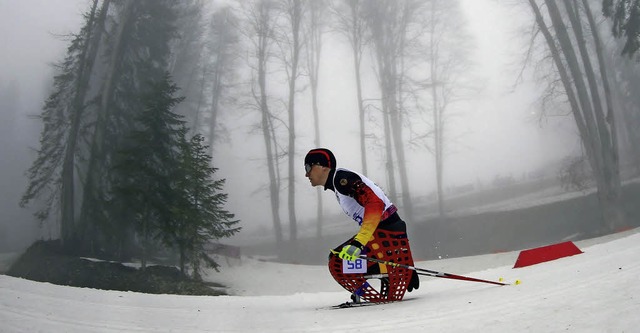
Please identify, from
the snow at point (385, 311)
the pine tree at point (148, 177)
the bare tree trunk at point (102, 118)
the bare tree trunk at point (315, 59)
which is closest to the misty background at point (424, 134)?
the bare tree trunk at point (315, 59)

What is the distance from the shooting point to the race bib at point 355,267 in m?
2.29

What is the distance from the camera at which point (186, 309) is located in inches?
87.4

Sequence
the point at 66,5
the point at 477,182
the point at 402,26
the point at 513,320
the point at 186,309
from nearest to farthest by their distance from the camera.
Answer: the point at 513,320, the point at 186,309, the point at 66,5, the point at 477,182, the point at 402,26

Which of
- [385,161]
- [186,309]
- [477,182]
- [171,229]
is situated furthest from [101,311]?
[477,182]

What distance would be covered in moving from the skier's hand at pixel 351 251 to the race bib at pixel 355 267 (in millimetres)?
354

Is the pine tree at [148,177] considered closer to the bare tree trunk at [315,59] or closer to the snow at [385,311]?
the bare tree trunk at [315,59]

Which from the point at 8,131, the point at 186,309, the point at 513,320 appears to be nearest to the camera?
the point at 513,320

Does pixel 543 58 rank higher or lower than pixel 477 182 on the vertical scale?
higher

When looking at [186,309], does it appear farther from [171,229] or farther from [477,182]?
[477,182]

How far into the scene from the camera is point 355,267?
7.53ft

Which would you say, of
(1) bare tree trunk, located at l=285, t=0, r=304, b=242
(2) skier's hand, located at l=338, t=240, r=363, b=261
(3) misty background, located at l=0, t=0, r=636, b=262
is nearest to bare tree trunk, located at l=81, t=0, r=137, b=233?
(3) misty background, located at l=0, t=0, r=636, b=262

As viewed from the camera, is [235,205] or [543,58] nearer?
[235,205]

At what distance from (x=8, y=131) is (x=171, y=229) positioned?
8.72 ft

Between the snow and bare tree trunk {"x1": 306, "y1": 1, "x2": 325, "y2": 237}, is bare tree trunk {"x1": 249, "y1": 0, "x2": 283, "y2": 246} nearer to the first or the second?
bare tree trunk {"x1": 306, "y1": 1, "x2": 325, "y2": 237}
